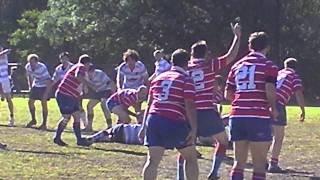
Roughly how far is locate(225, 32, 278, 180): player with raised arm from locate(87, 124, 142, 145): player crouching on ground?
24.5 feet

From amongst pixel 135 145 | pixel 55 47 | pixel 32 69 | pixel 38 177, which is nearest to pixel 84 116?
pixel 32 69

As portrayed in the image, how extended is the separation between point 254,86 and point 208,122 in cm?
189

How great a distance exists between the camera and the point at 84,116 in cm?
2183

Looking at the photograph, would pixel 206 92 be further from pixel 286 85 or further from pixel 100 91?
pixel 100 91

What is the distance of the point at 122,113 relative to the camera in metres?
18.8

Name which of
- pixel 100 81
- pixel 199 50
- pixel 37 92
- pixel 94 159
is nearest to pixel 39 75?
pixel 37 92

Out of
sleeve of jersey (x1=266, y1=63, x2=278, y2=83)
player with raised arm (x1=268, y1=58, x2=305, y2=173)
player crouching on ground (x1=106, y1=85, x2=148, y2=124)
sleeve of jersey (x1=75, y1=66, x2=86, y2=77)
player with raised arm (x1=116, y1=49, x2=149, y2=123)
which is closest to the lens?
sleeve of jersey (x1=266, y1=63, x2=278, y2=83)

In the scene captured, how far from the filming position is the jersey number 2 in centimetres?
1085

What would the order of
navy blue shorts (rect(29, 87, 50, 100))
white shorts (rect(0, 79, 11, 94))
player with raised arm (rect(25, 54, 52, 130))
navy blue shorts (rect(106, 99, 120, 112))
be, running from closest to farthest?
1. navy blue shorts (rect(106, 99, 120, 112))
2. player with raised arm (rect(25, 54, 52, 130))
3. navy blue shorts (rect(29, 87, 50, 100))
4. white shorts (rect(0, 79, 11, 94))

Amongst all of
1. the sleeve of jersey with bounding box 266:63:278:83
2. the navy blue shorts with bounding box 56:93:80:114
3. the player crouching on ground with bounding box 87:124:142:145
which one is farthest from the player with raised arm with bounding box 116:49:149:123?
the sleeve of jersey with bounding box 266:63:278:83

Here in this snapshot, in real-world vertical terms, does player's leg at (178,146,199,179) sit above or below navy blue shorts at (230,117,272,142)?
below

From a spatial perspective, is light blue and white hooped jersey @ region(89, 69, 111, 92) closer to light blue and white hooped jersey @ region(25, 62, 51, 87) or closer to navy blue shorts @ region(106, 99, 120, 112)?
light blue and white hooped jersey @ region(25, 62, 51, 87)

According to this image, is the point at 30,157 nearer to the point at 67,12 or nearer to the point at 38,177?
the point at 38,177

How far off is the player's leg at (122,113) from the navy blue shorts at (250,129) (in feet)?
25.6
